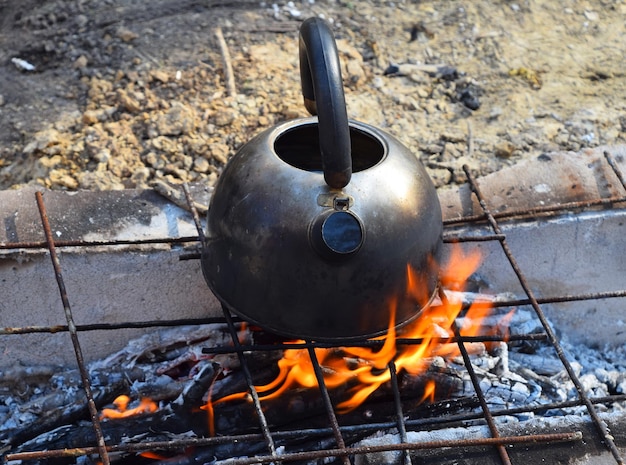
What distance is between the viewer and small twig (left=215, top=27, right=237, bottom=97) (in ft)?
11.6

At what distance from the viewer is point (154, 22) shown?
13.2ft

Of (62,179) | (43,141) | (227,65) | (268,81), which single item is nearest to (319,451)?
(62,179)

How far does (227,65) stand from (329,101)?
210 centimetres

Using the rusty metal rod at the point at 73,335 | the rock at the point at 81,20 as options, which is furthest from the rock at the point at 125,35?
the rusty metal rod at the point at 73,335

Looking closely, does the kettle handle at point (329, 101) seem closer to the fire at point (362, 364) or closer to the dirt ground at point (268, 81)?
the fire at point (362, 364)

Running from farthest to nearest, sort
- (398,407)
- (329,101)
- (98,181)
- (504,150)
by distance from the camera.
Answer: (504,150) → (98,181) → (398,407) → (329,101)

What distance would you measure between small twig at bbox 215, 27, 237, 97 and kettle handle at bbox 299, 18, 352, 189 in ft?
5.83

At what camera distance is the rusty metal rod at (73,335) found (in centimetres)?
191

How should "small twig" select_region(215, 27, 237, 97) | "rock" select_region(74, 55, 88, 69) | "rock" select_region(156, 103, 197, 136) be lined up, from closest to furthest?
1. "rock" select_region(156, 103, 197, 136)
2. "small twig" select_region(215, 27, 237, 97)
3. "rock" select_region(74, 55, 88, 69)

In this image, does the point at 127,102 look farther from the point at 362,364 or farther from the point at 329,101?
the point at 329,101

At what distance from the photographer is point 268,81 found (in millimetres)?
3633

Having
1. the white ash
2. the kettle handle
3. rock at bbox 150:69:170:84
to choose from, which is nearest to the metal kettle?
the kettle handle

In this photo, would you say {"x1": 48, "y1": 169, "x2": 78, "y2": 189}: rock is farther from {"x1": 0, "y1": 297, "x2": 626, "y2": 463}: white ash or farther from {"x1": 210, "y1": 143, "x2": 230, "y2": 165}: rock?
{"x1": 0, "y1": 297, "x2": 626, "y2": 463}: white ash

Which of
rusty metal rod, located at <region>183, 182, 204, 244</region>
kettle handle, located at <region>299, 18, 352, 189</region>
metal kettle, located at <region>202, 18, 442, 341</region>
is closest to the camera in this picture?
kettle handle, located at <region>299, 18, 352, 189</region>
